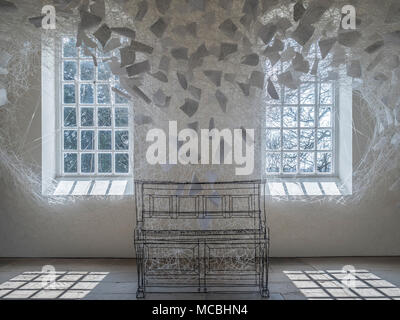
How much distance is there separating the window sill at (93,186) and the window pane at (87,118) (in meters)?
0.46

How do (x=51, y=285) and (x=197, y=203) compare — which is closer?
(x=51, y=285)

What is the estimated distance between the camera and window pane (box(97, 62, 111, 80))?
3242mm

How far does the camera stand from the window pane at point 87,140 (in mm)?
3570

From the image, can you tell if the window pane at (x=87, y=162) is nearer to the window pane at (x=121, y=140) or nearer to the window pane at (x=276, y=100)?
the window pane at (x=121, y=140)

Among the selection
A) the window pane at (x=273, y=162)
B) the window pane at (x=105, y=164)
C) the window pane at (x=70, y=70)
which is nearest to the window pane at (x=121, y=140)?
the window pane at (x=105, y=164)

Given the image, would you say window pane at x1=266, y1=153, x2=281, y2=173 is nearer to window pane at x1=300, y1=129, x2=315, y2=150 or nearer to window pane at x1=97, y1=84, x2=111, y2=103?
window pane at x1=300, y1=129, x2=315, y2=150

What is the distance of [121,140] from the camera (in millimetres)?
3600

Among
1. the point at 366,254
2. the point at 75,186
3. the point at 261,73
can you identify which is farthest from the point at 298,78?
the point at 75,186

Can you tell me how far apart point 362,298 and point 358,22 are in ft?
6.67

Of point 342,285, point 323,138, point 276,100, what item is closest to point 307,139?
point 323,138

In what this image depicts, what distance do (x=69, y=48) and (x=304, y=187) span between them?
7.45 feet

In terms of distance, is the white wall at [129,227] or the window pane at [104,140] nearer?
the white wall at [129,227]

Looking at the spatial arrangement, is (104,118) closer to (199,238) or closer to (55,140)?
(55,140)

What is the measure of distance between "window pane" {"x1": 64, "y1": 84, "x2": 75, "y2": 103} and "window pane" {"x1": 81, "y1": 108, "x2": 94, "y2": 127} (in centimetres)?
13
